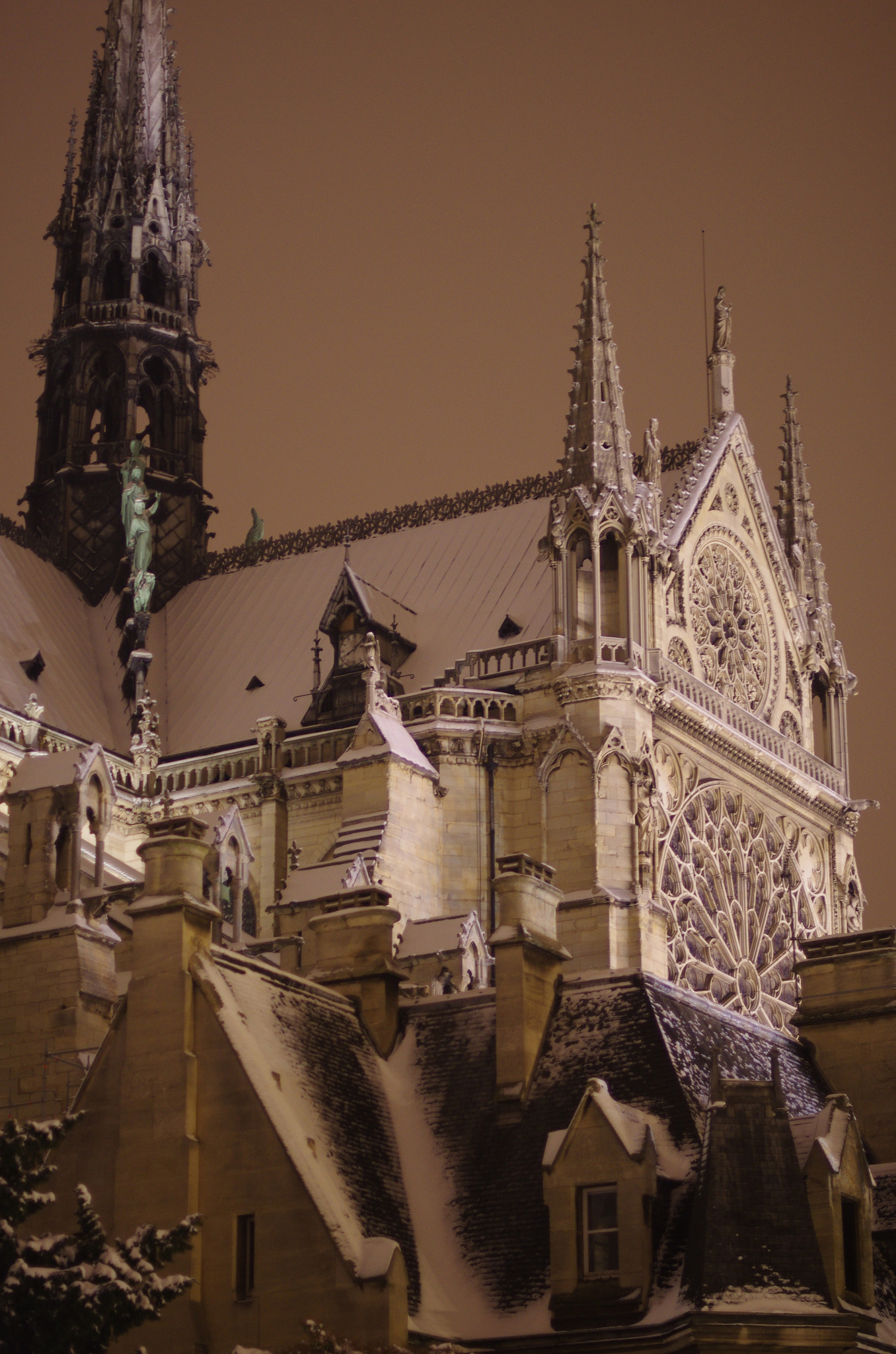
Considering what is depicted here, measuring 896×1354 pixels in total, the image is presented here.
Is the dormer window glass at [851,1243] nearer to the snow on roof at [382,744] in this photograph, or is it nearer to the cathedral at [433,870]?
the cathedral at [433,870]

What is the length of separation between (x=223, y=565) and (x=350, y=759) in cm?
1674

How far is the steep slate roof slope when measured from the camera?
2723 cm

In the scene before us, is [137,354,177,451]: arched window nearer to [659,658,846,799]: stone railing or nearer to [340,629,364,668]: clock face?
[340,629,364,668]: clock face

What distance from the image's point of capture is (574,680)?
178 ft

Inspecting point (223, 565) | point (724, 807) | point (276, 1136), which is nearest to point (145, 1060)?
point (276, 1136)

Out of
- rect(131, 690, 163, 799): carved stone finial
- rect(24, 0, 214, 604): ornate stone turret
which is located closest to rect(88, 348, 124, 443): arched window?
rect(24, 0, 214, 604): ornate stone turret

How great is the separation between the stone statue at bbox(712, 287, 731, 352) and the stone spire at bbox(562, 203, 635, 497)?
706cm

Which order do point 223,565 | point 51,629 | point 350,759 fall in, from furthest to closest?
1. point 223,565
2. point 51,629
3. point 350,759

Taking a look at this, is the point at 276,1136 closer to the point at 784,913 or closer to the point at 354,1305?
the point at 354,1305

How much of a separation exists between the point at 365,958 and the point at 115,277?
144 ft

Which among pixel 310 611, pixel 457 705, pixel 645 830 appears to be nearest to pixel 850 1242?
pixel 645 830

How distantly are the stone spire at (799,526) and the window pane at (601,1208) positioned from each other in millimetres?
Result: 38908

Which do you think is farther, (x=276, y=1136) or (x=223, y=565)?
(x=223, y=565)

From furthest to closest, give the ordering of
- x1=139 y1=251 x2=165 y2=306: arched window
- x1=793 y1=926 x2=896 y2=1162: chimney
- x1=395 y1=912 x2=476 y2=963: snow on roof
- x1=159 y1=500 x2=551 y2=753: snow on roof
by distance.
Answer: x1=139 y1=251 x2=165 y2=306: arched window < x1=159 y1=500 x2=551 y2=753: snow on roof < x1=395 y1=912 x2=476 y2=963: snow on roof < x1=793 y1=926 x2=896 y2=1162: chimney
